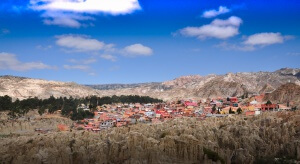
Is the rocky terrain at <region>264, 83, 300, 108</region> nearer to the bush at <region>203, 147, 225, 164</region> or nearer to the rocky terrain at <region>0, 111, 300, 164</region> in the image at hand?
the rocky terrain at <region>0, 111, 300, 164</region>

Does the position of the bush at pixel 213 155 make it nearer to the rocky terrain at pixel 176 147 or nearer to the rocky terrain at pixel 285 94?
the rocky terrain at pixel 176 147

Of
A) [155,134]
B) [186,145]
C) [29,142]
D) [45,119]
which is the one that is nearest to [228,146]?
[186,145]

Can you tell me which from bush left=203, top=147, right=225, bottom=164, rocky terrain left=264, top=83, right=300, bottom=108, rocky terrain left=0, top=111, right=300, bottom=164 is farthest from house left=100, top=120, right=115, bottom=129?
rocky terrain left=264, top=83, right=300, bottom=108

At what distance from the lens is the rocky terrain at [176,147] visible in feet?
160

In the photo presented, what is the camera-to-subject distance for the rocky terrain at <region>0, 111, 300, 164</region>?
48688 millimetres

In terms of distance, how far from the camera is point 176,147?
50.6 metres

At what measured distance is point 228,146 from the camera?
2109 inches

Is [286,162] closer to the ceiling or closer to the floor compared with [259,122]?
closer to the floor

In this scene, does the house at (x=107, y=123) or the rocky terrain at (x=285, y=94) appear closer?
the house at (x=107, y=123)

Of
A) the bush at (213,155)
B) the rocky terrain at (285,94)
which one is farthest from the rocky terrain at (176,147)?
the rocky terrain at (285,94)

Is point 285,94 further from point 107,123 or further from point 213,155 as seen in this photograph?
point 213,155

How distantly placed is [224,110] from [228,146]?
202 feet

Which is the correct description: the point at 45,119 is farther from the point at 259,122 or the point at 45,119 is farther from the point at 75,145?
the point at 259,122

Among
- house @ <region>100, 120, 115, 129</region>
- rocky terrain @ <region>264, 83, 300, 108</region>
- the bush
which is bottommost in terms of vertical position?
the bush
